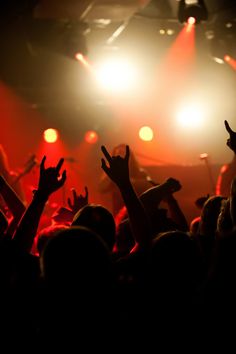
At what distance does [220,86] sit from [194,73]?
815mm

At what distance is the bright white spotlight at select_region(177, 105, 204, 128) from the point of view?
1303cm

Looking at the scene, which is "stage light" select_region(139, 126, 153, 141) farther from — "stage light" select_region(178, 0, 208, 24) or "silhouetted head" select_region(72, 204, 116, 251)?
"silhouetted head" select_region(72, 204, 116, 251)

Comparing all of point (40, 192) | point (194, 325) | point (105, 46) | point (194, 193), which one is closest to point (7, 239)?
point (40, 192)

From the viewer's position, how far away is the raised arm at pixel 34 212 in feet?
7.89

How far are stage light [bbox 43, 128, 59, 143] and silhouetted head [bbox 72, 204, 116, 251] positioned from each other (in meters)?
9.59

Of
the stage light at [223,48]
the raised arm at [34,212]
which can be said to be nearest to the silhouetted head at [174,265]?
the raised arm at [34,212]

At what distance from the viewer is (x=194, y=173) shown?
770cm

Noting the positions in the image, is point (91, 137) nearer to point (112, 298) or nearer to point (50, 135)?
point (50, 135)

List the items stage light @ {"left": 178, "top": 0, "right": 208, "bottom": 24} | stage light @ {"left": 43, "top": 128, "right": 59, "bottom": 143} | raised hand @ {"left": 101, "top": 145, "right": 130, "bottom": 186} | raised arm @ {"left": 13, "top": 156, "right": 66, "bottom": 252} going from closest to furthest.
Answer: raised arm @ {"left": 13, "top": 156, "right": 66, "bottom": 252} → raised hand @ {"left": 101, "top": 145, "right": 130, "bottom": 186} → stage light @ {"left": 178, "top": 0, "right": 208, "bottom": 24} → stage light @ {"left": 43, "top": 128, "right": 59, "bottom": 143}

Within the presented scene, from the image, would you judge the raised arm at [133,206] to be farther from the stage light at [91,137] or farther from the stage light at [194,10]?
the stage light at [91,137]

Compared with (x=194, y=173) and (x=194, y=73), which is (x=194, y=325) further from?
(x=194, y=73)

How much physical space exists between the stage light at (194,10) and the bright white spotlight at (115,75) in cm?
294

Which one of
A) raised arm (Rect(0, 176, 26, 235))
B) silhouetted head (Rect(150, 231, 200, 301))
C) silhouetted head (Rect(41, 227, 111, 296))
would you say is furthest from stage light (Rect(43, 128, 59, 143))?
silhouetted head (Rect(41, 227, 111, 296))

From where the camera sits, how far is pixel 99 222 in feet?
8.16
